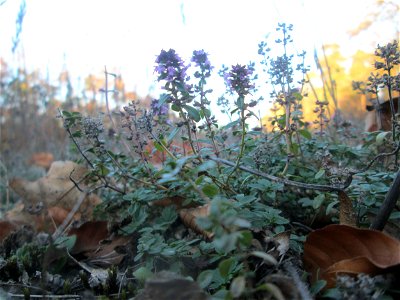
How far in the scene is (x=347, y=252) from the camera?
1150mm

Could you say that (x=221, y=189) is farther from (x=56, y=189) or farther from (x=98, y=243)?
(x=56, y=189)

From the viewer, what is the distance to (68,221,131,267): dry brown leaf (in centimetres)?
171

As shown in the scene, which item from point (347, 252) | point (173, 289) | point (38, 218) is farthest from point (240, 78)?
point (38, 218)

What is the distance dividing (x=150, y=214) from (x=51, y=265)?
1.58ft

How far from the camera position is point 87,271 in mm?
1601

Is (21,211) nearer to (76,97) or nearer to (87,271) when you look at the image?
(87,271)

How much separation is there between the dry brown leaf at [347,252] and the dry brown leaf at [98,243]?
2.75 ft

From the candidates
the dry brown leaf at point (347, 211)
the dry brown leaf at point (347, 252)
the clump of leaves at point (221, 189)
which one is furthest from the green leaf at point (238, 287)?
the dry brown leaf at point (347, 211)

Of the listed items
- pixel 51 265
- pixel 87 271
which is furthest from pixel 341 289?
pixel 51 265

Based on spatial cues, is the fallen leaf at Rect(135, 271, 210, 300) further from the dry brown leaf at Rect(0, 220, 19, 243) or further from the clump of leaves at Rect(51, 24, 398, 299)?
the dry brown leaf at Rect(0, 220, 19, 243)

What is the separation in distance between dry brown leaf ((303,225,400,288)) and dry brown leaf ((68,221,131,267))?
0.84 m

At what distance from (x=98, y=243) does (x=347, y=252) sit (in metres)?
1.18

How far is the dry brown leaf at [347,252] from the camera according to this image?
3.48ft

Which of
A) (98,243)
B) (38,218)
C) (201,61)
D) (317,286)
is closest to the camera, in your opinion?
(317,286)
